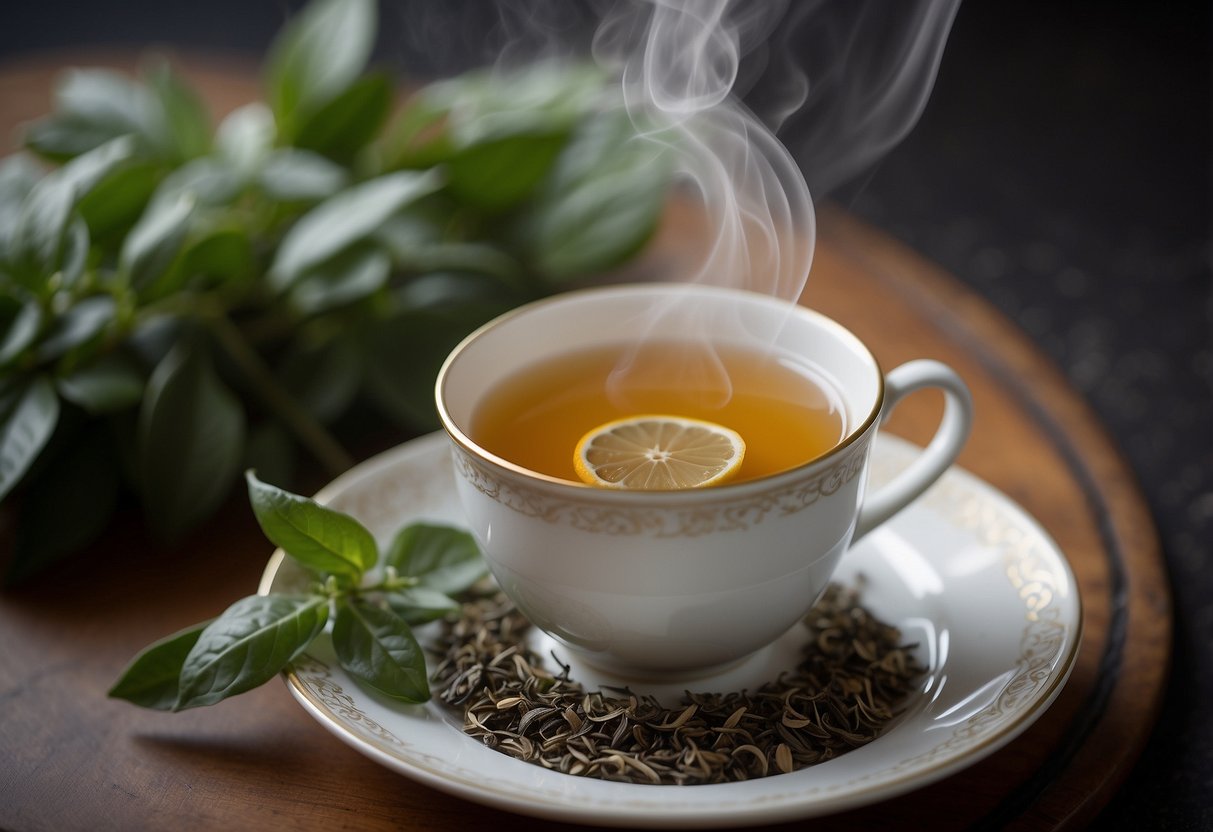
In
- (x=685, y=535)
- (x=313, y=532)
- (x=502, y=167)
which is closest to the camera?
(x=685, y=535)

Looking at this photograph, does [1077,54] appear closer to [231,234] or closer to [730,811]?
[231,234]

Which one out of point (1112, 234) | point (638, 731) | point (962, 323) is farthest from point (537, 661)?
point (1112, 234)

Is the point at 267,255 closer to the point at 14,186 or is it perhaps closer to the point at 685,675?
the point at 14,186

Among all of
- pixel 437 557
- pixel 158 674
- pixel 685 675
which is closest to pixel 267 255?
pixel 437 557

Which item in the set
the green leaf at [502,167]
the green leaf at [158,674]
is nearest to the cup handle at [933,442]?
the green leaf at [158,674]

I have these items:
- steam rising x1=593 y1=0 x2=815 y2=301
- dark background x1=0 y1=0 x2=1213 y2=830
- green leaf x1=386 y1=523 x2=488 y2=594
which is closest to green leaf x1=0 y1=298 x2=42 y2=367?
green leaf x1=386 y1=523 x2=488 y2=594

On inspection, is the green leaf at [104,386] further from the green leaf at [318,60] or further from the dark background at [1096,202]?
the dark background at [1096,202]

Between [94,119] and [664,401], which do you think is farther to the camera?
[94,119]
